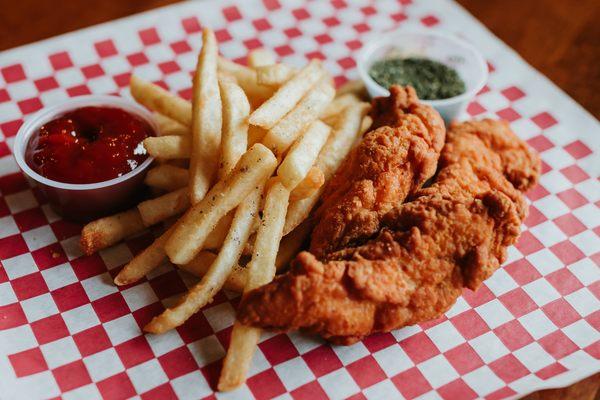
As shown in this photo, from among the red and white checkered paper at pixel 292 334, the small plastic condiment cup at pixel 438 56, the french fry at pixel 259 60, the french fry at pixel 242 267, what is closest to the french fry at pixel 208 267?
the french fry at pixel 242 267

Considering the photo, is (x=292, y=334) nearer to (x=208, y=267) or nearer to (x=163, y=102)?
(x=208, y=267)

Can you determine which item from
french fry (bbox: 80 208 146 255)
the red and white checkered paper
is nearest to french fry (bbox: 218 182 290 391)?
the red and white checkered paper

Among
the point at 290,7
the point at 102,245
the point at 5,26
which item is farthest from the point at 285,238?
the point at 5,26

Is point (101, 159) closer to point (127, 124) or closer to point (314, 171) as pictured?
point (127, 124)

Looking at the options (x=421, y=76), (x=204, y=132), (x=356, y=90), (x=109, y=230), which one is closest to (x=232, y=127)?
(x=204, y=132)

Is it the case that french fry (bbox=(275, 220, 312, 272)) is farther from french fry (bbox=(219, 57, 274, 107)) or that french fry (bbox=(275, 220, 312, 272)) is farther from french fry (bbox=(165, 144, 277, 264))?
french fry (bbox=(219, 57, 274, 107))

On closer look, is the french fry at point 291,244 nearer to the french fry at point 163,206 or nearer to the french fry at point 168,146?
the french fry at point 163,206
